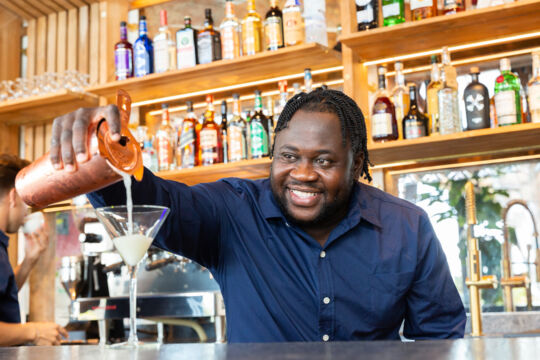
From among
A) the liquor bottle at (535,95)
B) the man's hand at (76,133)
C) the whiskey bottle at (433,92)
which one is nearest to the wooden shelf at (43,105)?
the whiskey bottle at (433,92)

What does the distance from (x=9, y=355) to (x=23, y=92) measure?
2.66 meters

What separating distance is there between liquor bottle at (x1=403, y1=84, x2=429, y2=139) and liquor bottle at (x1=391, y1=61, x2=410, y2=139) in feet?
0.11

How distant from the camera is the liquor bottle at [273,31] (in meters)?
2.59

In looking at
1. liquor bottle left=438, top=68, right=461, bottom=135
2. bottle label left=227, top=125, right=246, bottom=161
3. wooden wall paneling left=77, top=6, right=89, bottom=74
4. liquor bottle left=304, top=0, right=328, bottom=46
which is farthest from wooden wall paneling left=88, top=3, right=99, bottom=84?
liquor bottle left=438, top=68, right=461, bottom=135

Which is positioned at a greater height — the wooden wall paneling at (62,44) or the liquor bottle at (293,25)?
the wooden wall paneling at (62,44)

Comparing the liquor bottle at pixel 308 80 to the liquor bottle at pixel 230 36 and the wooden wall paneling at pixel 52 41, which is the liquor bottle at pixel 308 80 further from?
the wooden wall paneling at pixel 52 41

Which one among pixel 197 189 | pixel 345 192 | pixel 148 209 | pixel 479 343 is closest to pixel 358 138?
pixel 345 192

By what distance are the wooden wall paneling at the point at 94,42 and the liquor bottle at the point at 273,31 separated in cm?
111

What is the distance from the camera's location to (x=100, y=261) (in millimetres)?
3004

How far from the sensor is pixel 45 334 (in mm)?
2436

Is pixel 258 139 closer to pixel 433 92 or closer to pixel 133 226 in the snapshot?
pixel 433 92

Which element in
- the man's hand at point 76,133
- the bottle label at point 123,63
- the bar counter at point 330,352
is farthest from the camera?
the bottle label at point 123,63

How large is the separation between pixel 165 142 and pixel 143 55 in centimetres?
41

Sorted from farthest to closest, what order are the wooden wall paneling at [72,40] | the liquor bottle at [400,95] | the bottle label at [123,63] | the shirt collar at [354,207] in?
the wooden wall paneling at [72,40] < the bottle label at [123,63] < the liquor bottle at [400,95] < the shirt collar at [354,207]
